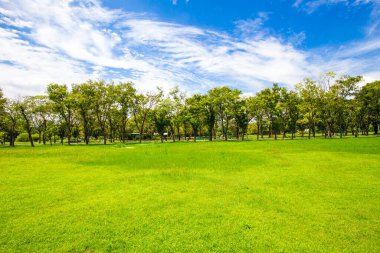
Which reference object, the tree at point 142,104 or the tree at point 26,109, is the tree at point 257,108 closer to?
the tree at point 142,104

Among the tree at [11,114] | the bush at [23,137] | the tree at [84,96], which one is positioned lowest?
the bush at [23,137]

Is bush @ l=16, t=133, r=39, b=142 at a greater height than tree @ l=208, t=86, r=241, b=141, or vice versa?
tree @ l=208, t=86, r=241, b=141

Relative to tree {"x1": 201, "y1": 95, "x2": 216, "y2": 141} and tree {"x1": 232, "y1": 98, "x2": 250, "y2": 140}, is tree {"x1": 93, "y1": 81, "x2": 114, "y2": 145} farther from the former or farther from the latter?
tree {"x1": 232, "y1": 98, "x2": 250, "y2": 140}

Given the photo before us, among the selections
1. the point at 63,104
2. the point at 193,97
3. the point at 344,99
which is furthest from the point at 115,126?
the point at 344,99

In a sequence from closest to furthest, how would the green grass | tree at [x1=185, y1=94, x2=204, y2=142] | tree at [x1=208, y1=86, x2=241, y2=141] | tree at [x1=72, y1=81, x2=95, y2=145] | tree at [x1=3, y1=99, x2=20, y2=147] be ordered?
the green grass < tree at [x1=3, y1=99, x2=20, y2=147] < tree at [x1=72, y1=81, x2=95, y2=145] < tree at [x1=185, y1=94, x2=204, y2=142] < tree at [x1=208, y1=86, x2=241, y2=141]

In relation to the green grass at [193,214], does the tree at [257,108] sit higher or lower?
higher

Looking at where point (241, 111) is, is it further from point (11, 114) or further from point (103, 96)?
point (11, 114)

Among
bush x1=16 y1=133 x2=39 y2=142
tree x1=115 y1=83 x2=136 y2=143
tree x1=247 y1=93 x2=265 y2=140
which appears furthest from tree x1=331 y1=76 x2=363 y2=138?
bush x1=16 y1=133 x2=39 y2=142

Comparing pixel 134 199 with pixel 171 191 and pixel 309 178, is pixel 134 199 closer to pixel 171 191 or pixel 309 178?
pixel 171 191

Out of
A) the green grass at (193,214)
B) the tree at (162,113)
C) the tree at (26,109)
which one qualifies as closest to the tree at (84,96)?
the tree at (26,109)

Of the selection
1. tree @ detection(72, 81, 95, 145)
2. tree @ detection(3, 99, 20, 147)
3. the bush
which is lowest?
the bush

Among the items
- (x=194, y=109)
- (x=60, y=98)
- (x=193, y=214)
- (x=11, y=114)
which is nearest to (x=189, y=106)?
(x=194, y=109)

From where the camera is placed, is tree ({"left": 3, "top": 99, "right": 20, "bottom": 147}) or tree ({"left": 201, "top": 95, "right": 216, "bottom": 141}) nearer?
tree ({"left": 3, "top": 99, "right": 20, "bottom": 147})

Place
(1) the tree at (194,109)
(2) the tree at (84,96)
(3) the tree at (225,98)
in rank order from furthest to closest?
(3) the tree at (225,98) → (1) the tree at (194,109) → (2) the tree at (84,96)
